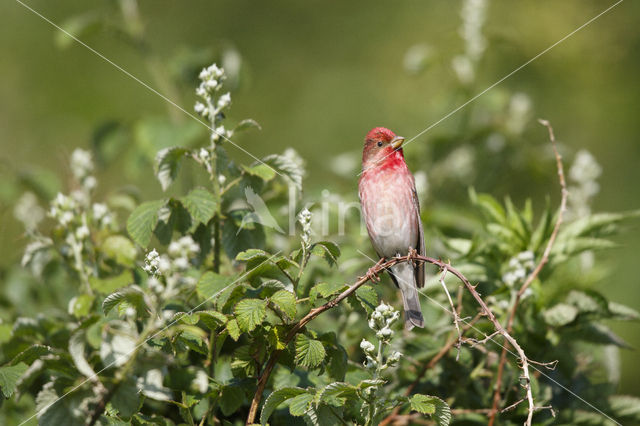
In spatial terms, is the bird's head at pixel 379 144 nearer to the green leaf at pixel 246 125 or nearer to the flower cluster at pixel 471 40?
the green leaf at pixel 246 125

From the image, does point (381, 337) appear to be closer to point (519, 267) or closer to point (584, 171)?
point (519, 267)

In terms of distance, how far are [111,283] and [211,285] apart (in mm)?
506

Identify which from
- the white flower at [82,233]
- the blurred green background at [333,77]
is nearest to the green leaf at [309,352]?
the white flower at [82,233]

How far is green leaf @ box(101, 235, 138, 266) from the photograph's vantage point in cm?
257

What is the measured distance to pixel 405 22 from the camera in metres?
8.16

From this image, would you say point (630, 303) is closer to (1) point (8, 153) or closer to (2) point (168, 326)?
(2) point (168, 326)

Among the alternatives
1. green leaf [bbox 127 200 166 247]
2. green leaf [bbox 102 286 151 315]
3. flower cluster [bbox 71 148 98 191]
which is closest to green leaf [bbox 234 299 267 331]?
green leaf [bbox 102 286 151 315]

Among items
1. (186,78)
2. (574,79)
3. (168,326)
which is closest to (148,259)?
(168,326)

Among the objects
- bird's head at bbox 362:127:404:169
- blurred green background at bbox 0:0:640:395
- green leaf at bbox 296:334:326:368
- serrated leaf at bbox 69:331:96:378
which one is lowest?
serrated leaf at bbox 69:331:96:378

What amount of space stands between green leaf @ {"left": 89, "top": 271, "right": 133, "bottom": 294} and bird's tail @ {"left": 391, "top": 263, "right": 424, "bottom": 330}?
43.5 inches

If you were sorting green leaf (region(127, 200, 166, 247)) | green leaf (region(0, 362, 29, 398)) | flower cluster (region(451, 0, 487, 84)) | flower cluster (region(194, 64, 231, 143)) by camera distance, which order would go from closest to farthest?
green leaf (region(0, 362, 29, 398)), green leaf (region(127, 200, 166, 247)), flower cluster (region(194, 64, 231, 143)), flower cluster (region(451, 0, 487, 84))

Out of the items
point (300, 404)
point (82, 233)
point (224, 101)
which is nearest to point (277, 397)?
point (300, 404)

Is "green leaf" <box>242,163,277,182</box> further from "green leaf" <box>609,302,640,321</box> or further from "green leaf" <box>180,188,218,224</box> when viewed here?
"green leaf" <box>609,302,640,321</box>

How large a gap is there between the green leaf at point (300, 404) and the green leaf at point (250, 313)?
0.81 ft
